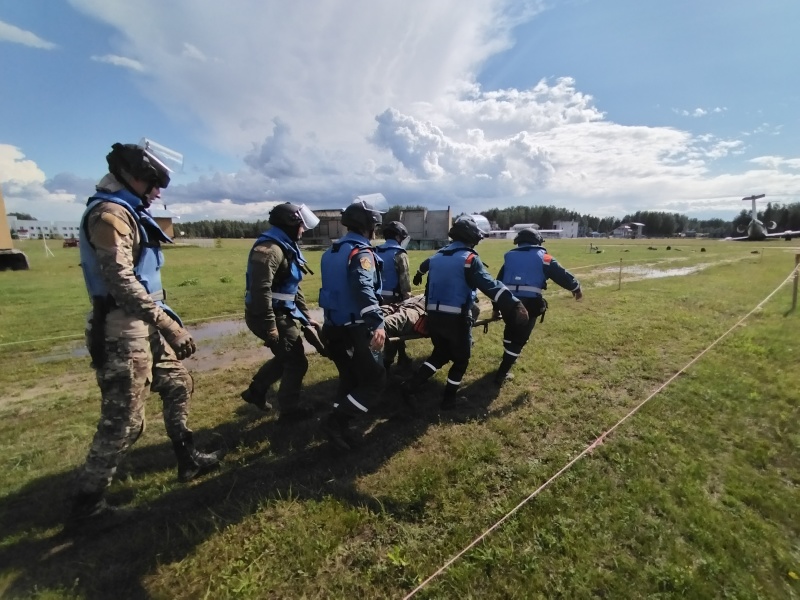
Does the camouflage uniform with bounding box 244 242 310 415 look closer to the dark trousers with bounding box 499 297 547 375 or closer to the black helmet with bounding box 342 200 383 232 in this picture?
the black helmet with bounding box 342 200 383 232

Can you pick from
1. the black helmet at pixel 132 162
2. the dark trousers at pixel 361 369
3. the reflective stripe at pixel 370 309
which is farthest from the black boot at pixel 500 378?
the black helmet at pixel 132 162

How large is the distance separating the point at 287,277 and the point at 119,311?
1.86m

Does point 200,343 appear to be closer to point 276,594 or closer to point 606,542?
point 276,594

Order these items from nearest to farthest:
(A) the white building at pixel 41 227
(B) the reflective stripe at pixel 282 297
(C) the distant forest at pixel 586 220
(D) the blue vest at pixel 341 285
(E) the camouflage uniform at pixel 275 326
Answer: (D) the blue vest at pixel 341 285 < (E) the camouflage uniform at pixel 275 326 < (B) the reflective stripe at pixel 282 297 < (A) the white building at pixel 41 227 < (C) the distant forest at pixel 586 220

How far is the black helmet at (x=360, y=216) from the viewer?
4168 mm

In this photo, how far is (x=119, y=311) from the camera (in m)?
2.94

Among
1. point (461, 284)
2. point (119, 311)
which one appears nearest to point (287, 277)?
point (119, 311)

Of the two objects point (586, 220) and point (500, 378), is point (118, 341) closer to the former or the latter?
point (500, 378)

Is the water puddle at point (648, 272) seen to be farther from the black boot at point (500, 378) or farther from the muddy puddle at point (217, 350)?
the muddy puddle at point (217, 350)

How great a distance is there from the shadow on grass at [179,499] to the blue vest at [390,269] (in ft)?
6.45

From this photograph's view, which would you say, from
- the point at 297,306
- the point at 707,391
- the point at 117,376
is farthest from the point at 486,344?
the point at 117,376

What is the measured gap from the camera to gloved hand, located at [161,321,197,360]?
2962 millimetres

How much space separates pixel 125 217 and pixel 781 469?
6.14 m

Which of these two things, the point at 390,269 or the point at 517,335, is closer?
the point at 517,335
